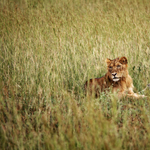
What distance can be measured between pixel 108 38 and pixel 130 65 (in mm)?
1291

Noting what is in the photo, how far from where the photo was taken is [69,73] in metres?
4.02

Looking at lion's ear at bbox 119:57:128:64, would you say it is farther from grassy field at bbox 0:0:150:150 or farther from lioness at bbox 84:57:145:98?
grassy field at bbox 0:0:150:150

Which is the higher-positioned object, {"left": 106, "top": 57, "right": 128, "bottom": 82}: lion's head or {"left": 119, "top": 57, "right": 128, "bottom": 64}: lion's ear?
{"left": 119, "top": 57, "right": 128, "bottom": 64}: lion's ear

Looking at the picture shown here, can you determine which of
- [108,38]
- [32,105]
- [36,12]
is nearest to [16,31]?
[36,12]

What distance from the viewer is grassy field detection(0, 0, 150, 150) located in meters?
2.14

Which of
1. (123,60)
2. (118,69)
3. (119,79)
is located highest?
(123,60)

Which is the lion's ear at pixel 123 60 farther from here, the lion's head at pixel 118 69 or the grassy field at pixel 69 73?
the grassy field at pixel 69 73

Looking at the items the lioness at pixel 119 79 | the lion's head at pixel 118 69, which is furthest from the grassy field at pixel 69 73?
the lion's head at pixel 118 69

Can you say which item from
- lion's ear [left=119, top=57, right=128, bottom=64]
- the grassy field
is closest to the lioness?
lion's ear [left=119, top=57, right=128, bottom=64]

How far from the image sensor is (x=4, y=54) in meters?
4.67

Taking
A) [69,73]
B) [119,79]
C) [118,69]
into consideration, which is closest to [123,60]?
[118,69]

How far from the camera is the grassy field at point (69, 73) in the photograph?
2145mm

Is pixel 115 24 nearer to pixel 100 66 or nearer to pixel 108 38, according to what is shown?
pixel 108 38

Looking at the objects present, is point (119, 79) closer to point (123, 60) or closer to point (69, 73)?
point (123, 60)
